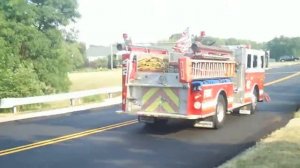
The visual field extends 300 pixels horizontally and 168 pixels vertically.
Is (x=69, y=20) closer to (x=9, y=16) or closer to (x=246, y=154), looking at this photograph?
(x=9, y=16)

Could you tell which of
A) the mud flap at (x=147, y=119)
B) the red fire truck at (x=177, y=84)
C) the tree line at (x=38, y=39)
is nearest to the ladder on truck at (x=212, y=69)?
the red fire truck at (x=177, y=84)

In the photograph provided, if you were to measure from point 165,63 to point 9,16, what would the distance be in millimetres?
27014

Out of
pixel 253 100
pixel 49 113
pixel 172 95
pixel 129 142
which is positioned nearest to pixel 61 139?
pixel 129 142

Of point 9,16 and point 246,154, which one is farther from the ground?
point 9,16

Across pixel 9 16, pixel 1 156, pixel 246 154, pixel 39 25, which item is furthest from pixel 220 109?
pixel 39 25

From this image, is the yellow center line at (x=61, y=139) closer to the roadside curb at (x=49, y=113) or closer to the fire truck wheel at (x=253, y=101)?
the roadside curb at (x=49, y=113)

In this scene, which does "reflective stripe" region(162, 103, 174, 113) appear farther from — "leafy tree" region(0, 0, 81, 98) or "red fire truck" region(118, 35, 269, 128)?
"leafy tree" region(0, 0, 81, 98)

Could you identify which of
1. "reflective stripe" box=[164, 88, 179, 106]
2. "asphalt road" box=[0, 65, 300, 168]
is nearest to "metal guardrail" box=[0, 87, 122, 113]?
"asphalt road" box=[0, 65, 300, 168]

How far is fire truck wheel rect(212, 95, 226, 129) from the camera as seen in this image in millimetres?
13844

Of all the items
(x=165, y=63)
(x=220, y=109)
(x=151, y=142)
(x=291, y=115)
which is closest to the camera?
(x=151, y=142)

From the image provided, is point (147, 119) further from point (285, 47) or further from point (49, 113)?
point (285, 47)

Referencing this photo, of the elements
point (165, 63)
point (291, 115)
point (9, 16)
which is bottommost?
point (291, 115)

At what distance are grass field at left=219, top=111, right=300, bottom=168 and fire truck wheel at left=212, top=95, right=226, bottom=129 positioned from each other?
2.28 metres

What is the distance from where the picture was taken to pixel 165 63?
13203 mm
